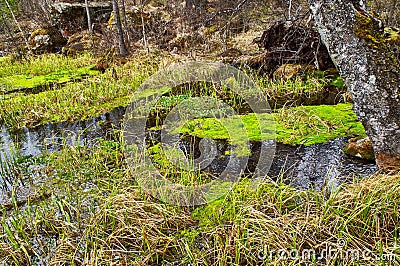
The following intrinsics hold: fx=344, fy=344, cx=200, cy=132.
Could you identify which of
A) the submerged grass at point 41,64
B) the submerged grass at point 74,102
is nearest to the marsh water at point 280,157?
the submerged grass at point 74,102

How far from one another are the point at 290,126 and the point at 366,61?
5.96 feet

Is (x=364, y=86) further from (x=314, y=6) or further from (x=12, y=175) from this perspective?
(x=12, y=175)

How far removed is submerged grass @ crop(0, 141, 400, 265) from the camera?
2.34m

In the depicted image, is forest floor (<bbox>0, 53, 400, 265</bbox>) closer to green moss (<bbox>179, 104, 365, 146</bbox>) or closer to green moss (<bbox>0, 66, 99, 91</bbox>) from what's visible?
green moss (<bbox>179, 104, 365, 146</bbox>)

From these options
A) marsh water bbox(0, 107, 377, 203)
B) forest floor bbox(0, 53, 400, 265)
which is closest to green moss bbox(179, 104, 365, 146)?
forest floor bbox(0, 53, 400, 265)

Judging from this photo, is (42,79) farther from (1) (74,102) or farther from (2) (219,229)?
(2) (219,229)

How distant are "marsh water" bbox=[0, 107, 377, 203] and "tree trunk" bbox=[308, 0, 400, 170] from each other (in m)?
0.52

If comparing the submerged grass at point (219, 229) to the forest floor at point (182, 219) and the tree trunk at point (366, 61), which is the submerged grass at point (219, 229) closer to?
the forest floor at point (182, 219)

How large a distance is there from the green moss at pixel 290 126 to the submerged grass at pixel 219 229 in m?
1.37

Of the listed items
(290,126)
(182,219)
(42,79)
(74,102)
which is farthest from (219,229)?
(42,79)

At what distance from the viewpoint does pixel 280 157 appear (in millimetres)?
3885

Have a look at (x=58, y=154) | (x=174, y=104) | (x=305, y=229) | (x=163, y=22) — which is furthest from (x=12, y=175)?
(x=163, y=22)

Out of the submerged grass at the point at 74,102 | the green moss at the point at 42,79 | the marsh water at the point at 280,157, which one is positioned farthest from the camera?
the green moss at the point at 42,79

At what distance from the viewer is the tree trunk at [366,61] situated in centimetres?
288
